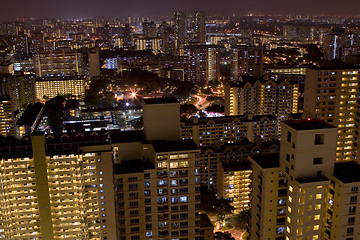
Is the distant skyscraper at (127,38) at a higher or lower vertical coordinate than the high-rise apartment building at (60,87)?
higher

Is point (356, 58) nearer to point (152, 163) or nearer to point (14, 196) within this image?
point (152, 163)

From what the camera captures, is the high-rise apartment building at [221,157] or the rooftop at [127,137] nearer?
the rooftop at [127,137]

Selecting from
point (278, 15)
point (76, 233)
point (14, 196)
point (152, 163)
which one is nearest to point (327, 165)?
point (152, 163)

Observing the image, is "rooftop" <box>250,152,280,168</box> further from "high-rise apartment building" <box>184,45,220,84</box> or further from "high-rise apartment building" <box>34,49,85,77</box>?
"high-rise apartment building" <box>34,49,85,77</box>

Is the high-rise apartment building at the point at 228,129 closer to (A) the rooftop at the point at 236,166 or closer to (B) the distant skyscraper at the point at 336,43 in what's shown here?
(A) the rooftop at the point at 236,166

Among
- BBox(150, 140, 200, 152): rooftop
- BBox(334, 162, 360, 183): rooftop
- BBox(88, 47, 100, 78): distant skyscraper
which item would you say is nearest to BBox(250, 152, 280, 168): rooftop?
BBox(334, 162, 360, 183): rooftop

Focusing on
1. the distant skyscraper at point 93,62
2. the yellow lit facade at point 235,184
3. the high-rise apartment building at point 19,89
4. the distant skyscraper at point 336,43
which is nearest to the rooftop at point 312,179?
the yellow lit facade at point 235,184
